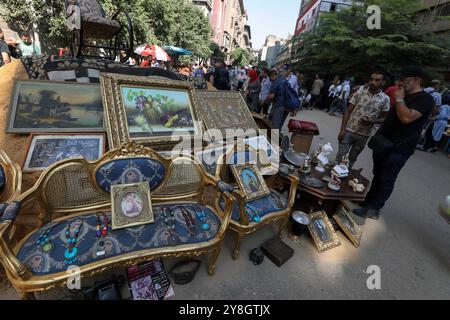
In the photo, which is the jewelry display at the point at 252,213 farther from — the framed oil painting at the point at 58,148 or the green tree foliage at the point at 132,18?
the green tree foliage at the point at 132,18

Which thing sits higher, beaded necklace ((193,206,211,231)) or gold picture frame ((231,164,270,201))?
gold picture frame ((231,164,270,201))

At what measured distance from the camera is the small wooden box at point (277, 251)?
7.40ft

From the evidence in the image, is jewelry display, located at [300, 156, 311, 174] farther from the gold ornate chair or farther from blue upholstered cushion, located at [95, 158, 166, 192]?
blue upholstered cushion, located at [95, 158, 166, 192]

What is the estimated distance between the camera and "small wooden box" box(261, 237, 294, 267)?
7.40ft

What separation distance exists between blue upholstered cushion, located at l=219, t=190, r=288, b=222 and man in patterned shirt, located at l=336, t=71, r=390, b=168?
2.03 metres

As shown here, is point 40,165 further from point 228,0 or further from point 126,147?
point 228,0

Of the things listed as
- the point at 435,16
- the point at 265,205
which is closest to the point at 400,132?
the point at 265,205

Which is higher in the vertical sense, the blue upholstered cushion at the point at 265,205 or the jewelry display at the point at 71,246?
the jewelry display at the point at 71,246

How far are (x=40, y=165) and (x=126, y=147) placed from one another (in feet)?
3.52

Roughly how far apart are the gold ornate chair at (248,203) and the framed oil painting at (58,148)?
5.00 ft

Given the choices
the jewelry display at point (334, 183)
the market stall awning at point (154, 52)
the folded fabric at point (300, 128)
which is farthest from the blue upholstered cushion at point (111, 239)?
the market stall awning at point (154, 52)

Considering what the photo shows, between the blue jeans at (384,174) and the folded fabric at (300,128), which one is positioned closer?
the blue jeans at (384,174)

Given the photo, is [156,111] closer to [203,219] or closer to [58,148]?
[58,148]

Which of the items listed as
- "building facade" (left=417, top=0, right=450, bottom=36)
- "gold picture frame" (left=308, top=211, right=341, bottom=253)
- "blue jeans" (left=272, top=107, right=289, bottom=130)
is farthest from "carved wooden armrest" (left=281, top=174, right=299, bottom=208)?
"building facade" (left=417, top=0, right=450, bottom=36)
